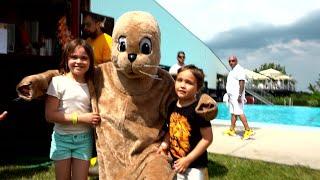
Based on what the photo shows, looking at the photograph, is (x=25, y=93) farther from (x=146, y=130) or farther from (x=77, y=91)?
(x=146, y=130)

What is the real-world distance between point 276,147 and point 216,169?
2347 millimetres

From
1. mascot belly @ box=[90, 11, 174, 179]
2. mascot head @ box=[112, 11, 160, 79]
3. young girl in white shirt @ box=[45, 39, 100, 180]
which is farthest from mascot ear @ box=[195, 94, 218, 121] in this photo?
young girl in white shirt @ box=[45, 39, 100, 180]

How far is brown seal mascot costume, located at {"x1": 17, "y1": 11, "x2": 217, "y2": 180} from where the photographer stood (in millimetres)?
2984

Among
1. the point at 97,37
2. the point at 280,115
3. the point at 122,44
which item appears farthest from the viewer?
the point at 280,115

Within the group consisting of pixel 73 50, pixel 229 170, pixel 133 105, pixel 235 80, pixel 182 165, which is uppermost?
pixel 73 50

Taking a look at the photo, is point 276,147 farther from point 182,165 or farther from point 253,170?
point 182,165

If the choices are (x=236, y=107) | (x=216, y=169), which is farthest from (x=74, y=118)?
(x=236, y=107)

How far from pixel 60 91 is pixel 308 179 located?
3422mm

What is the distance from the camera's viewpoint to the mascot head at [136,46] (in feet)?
9.82

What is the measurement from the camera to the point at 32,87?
3.10 m

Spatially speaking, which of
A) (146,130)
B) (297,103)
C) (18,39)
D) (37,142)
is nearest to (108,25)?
(18,39)

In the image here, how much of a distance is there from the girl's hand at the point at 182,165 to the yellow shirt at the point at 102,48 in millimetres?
1988

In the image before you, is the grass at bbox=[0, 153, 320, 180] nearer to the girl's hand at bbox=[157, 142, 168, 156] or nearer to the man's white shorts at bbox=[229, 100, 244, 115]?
the girl's hand at bbox=[157, 142, 168, 156]

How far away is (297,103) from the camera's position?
26531mm
